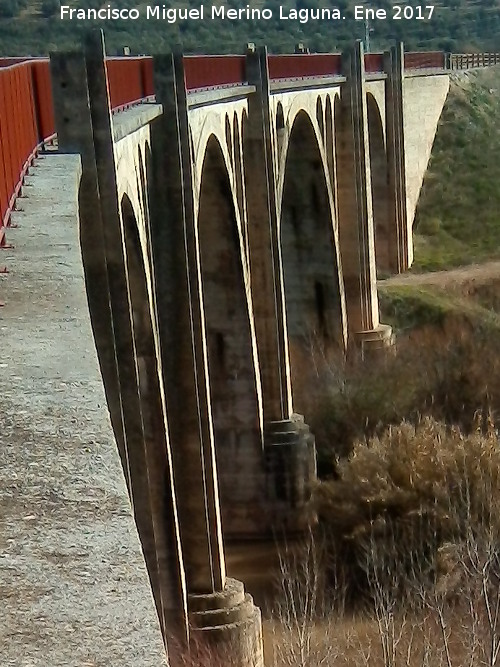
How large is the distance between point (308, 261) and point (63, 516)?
91.4 feet

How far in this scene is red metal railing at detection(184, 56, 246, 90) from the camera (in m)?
22.2

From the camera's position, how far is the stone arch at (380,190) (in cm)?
3944

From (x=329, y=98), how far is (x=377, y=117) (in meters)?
8.77

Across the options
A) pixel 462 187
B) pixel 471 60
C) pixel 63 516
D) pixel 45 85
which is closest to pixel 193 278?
pixel 45 85

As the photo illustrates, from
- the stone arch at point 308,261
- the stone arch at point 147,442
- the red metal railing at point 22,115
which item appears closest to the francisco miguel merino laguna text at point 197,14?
the stone arch at point 308,261

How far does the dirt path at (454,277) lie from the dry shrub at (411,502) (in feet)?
56.4

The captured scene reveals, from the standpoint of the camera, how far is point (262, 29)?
93938 mm

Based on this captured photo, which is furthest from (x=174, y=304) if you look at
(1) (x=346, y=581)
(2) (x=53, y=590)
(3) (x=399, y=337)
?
(3) (x=399, y=337)

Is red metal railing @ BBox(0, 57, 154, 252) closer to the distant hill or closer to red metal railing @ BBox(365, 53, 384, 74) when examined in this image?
red metal railing @ BBox(365, 53, 384, 74)

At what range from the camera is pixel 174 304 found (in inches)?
612

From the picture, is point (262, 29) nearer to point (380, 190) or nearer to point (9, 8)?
point (9, 8)

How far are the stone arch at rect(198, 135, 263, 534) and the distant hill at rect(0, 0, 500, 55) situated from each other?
5163cm

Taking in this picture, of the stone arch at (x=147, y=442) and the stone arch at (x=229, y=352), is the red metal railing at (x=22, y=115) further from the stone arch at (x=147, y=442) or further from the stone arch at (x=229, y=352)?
the stone arch at (x=229, y=352)

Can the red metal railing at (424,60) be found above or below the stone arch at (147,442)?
above
